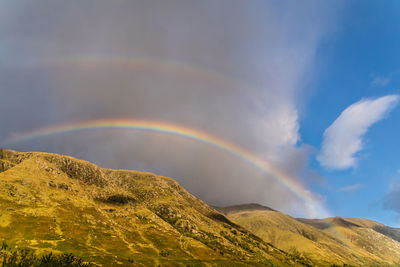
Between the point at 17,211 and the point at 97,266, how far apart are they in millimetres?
133567

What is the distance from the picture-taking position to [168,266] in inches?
6919

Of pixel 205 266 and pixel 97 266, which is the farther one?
pixel 205 266

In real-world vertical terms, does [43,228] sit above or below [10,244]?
above

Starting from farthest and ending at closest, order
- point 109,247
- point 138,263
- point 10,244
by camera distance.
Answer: point 109,247 < point 138,263 < point 10,244

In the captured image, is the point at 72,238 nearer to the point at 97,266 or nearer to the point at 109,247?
the point at 109,247

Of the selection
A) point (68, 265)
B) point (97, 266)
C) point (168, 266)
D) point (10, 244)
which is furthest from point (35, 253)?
point (168, 266)

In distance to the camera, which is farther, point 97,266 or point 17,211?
point 17,211

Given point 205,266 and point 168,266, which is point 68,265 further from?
point 205,266

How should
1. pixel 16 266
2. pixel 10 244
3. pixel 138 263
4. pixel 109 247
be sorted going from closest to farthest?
pixel 16 266 < pixel 10 244 < pixel 138 263 < pixel 109 247

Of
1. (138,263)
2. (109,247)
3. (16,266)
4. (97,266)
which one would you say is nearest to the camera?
(16,266)

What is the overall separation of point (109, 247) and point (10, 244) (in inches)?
2892

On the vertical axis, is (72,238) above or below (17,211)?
below

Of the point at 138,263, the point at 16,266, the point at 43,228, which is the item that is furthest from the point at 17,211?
the point at 16,266

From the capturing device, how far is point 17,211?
19938 cm
